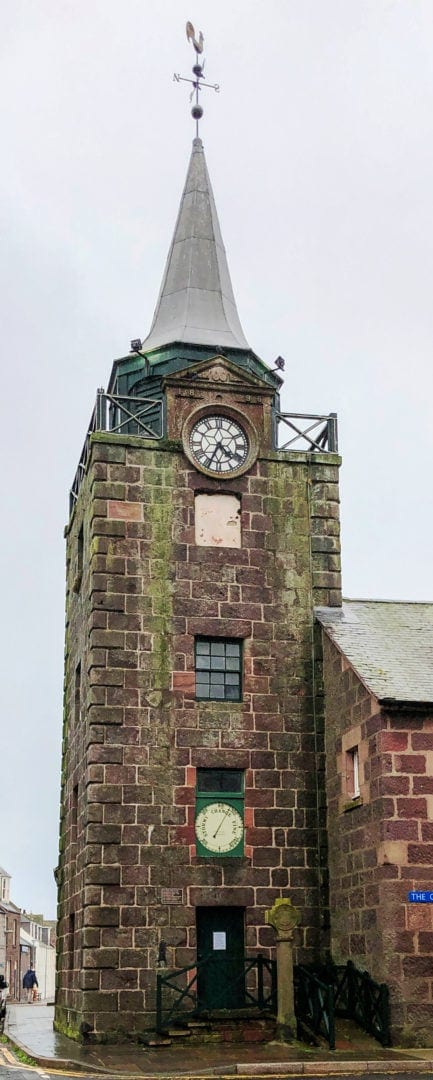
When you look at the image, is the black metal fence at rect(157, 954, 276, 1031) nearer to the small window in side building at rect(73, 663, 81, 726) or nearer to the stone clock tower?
the stone clock tower

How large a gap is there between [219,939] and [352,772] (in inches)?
150

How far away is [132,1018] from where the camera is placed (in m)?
20.4

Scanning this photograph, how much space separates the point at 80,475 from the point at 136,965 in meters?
10.5

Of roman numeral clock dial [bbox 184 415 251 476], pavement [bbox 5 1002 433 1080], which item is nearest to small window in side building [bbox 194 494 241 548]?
roman numeral clock dial [bbox 184 415 251 476]

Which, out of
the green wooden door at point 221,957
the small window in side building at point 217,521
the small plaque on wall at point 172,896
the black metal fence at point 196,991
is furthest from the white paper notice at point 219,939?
the small window in side building at point 217,521

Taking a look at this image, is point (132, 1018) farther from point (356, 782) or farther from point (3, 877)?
point (3, 877)

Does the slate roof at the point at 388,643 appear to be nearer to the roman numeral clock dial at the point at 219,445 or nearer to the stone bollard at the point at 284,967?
the roman numeral clock dial at the point at 219,445

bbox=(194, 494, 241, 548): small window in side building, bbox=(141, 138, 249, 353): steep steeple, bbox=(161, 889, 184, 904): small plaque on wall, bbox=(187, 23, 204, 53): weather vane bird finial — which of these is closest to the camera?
bbox=(161, 889, 184, 904): small plaque on wall

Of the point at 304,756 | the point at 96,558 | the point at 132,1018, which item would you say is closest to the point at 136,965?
the point at 132,1018

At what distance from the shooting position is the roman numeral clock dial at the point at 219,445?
23.9 m

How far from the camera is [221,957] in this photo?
21391mm

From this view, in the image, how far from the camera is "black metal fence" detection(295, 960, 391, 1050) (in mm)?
18359

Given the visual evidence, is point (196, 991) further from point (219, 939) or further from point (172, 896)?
point (172, 896)

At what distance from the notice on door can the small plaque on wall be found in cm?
97
